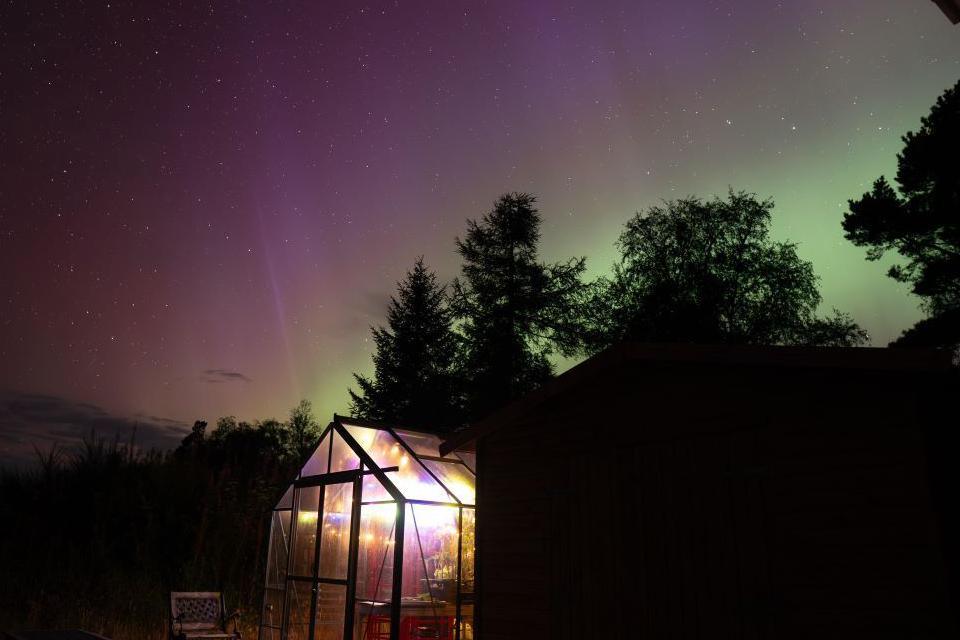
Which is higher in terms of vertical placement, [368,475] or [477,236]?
[477,236]

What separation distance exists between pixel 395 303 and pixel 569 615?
24.1m

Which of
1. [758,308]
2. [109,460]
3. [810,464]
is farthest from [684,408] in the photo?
[758,308]

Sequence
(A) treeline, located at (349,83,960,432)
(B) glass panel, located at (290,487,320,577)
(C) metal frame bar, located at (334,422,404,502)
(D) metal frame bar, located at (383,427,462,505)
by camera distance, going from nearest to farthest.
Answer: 1. (C) metal frame bar, located at (334,422,404,502)
2. (D) metal frame bar, located at (383,427,462,505)
3. (B) glass panel, located at (290,487,320,577)
4. (A) treeline, located at (349,83,960,432)

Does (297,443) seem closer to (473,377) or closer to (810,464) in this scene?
(473,377)

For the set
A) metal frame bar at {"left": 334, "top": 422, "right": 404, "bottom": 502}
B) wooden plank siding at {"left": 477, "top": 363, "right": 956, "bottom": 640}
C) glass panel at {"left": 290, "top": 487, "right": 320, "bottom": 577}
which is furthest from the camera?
glass panel at {"left": 290, "top": 487, "right": 320, "bottom": 577}

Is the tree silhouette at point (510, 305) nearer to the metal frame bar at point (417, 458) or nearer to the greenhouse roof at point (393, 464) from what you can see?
the greenhouse roof at point (393, 464)

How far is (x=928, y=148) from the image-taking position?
58.4 ft

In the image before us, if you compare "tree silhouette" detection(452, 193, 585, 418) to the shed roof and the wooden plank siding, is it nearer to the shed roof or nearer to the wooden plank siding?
the shed roof

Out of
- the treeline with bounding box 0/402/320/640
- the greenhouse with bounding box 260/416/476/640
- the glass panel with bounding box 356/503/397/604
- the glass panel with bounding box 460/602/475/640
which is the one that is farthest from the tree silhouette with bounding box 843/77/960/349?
the treeline with bounding box 0/402/320/640

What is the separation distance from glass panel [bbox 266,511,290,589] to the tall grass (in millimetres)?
501

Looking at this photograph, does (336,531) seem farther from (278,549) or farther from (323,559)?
(278,549)

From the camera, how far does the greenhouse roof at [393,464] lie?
1053 centimetres

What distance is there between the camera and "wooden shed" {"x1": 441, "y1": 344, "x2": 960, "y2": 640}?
5.28 metres

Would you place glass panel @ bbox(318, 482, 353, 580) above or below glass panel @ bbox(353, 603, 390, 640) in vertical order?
above
